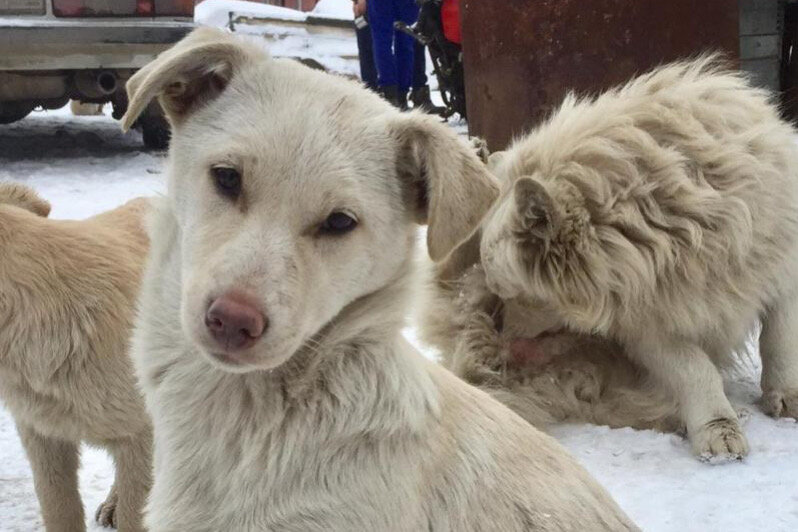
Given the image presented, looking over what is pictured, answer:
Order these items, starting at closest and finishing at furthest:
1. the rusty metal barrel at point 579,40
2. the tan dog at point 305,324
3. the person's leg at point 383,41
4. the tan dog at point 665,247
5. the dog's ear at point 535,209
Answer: the tan dog at point 305,324 → the dog's ear at point 535,209 → the tan dog at point 665,247 → the rusty metal barrel at point 579,40 → the person's leg at point 383,41

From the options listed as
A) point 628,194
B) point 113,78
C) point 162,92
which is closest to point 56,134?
point 113,78

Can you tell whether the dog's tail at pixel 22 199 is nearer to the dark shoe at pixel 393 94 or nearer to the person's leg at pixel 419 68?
the dark shoe at pixel 393 94

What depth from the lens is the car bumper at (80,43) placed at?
6.68 metres

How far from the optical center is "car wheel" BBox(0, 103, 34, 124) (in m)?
8.24

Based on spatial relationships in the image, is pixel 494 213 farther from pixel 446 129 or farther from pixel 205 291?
pixel 205 291

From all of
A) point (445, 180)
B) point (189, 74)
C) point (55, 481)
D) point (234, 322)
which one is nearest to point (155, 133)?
point (55, 481)

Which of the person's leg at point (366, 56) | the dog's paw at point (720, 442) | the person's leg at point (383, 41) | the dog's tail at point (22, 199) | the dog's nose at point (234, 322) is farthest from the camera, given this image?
the person's leg at point (366, 56)

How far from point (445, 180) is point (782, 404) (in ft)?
7.81

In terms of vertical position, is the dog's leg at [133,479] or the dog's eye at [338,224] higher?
the dog's eye at [338,224]

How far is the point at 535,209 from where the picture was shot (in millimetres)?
3658

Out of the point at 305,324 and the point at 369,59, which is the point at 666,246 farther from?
the point at 369,59

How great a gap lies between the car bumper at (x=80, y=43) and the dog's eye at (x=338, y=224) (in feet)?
17.1

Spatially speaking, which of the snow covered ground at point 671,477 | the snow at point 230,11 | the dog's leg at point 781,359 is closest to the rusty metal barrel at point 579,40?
the snow covered ground at point 671,477

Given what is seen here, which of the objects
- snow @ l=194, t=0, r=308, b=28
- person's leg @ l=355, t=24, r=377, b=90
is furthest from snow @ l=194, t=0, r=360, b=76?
person's leg @ l=355, t=24, r=377, b=90
